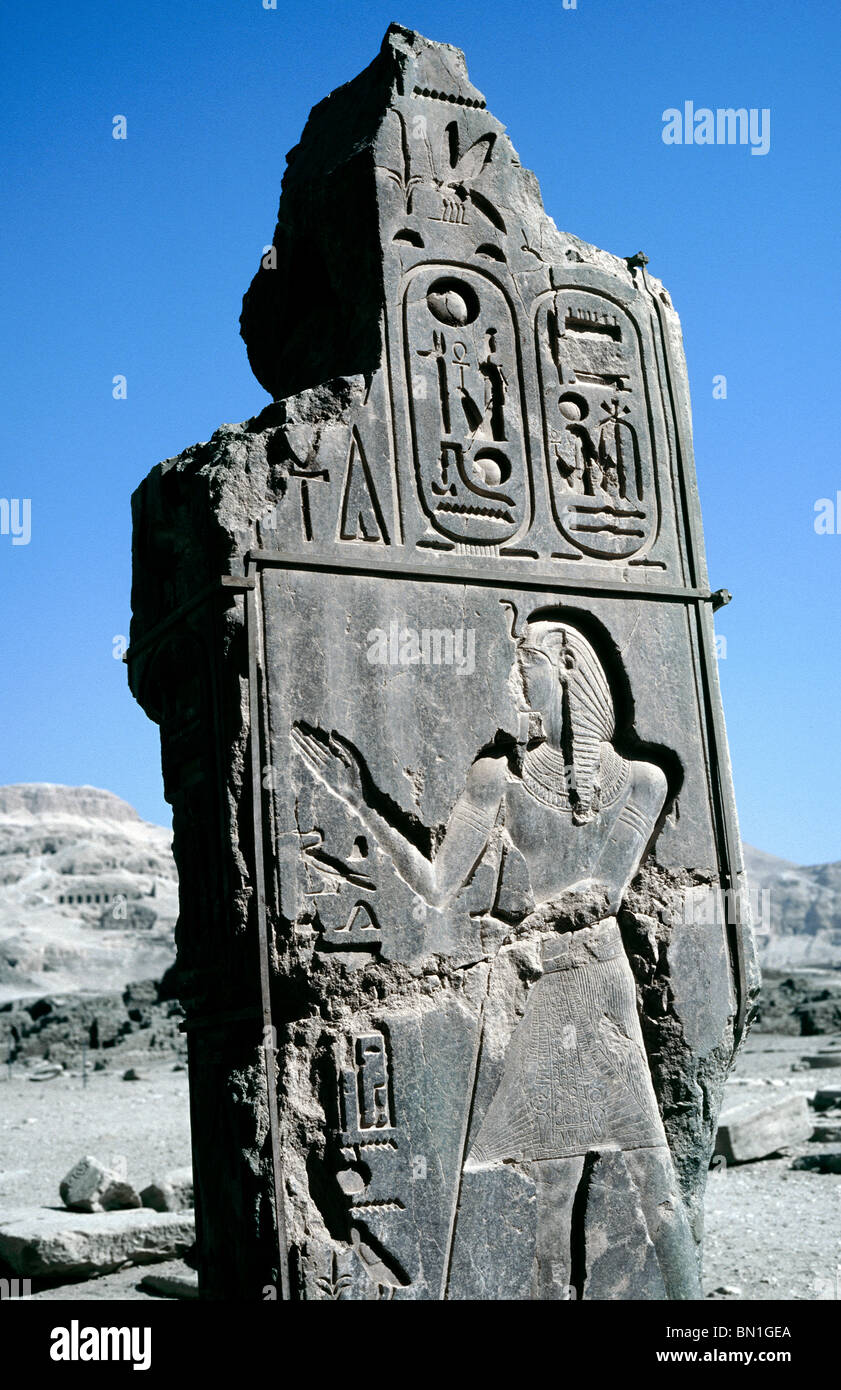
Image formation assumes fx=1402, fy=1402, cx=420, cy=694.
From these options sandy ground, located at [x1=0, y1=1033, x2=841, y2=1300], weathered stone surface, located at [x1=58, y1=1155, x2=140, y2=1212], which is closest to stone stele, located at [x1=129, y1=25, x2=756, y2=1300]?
sandy ground, located at [x1=0, y1=1033, x2=841, y2=1300]

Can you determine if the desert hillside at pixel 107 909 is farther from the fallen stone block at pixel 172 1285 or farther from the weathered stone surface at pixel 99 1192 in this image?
the fallen stone block at pixel 172 1285

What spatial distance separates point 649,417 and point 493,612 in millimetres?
983

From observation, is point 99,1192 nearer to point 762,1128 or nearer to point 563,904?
point 762,1128

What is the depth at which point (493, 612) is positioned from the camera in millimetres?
4102

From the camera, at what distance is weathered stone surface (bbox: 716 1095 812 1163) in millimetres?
9297

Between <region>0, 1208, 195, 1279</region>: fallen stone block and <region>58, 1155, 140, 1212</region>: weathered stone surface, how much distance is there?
35 cm

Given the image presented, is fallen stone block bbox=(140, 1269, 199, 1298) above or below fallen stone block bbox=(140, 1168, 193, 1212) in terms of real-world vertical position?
below

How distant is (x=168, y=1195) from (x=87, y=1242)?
3.33 ft

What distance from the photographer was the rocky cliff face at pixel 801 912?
57.1 metres

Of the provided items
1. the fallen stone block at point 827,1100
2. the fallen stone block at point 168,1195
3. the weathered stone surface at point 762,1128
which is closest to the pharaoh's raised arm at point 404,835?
the fallen stone block at point 168,1195

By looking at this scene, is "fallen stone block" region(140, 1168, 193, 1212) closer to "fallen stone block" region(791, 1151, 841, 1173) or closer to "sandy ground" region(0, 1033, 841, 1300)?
"sandy ground" region(0, 1033, 841, 1300)

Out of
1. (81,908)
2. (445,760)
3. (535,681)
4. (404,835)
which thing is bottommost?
(404,835)

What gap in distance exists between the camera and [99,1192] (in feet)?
25.5

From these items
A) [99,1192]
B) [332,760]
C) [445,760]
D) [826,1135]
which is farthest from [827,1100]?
[332,760]
